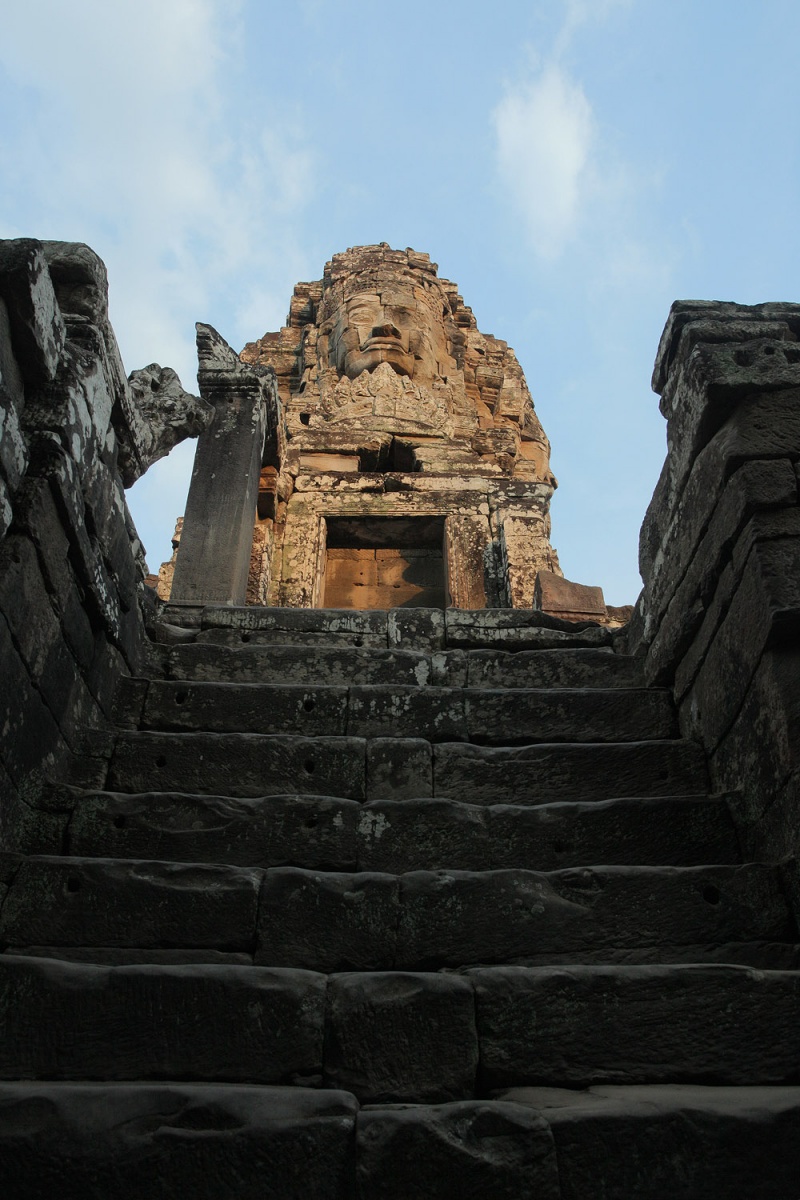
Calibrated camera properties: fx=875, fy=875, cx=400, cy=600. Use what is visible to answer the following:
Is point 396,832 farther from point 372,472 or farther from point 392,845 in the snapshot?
point 372,472

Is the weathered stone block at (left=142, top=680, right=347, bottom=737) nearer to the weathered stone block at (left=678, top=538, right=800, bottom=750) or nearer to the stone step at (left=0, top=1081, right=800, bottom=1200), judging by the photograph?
the weathered stone block at (left=678, top=538, right=800, bottom=750)

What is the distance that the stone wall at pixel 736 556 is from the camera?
287cm

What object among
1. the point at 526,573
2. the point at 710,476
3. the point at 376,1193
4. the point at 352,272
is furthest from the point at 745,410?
the point at 352,272

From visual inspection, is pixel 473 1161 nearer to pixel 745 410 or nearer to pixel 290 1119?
pixel 290 1119

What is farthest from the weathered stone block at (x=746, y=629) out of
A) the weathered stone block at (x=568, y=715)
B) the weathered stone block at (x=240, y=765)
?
the weathered stone block at (x=240, y=765)

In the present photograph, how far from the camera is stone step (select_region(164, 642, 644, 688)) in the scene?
4.21 metres

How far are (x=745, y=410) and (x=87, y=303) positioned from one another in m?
2.79

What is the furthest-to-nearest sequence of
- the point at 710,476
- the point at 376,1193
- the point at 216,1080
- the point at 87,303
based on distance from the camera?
the point at 87,303 → the point at 710,476 → the point at 216,1080 → the point at 376,1193

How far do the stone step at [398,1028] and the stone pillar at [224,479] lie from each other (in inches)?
165

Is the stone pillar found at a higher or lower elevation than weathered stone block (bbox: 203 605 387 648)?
higher

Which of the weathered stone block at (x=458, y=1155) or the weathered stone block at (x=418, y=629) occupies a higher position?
the weathered stone block at (x=418, y=629)

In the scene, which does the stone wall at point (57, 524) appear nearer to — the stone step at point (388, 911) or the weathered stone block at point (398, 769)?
the stone step at point (388, 911)

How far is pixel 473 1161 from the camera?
5.70ft

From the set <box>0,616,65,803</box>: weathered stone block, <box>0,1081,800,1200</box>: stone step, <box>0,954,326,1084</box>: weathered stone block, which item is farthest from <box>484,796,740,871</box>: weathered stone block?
<box>0,616,65,803</box>: weathered stone block
